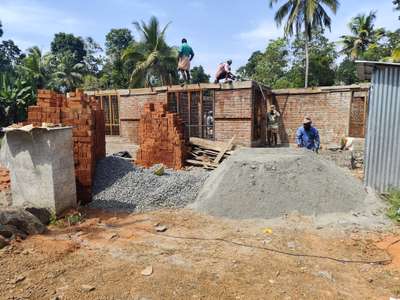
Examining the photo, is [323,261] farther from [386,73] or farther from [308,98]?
[308,98]

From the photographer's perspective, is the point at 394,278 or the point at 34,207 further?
the point at 34,207

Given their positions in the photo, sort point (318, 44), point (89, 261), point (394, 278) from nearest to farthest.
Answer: point (394, 278), point (89, 261), point (318, 44)

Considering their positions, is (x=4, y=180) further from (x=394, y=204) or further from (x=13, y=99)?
(x=13, y=99)

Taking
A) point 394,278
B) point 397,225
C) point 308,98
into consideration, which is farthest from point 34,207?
point 308,98

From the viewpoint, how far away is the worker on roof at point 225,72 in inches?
423

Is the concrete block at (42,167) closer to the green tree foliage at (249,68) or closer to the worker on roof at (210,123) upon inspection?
the worker on roof at (210,123)

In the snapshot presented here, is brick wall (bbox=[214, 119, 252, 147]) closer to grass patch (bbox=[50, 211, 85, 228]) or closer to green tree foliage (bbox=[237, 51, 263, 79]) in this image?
grass patch (bbox=[50, 211, 85, 228])

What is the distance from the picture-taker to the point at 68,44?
36.9 m

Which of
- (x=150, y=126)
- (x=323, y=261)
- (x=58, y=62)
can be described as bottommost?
(x=323, y=261)

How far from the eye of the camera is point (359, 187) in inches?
225

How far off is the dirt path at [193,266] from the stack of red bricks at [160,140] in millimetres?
3339

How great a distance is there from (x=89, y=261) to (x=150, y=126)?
4.77 meters

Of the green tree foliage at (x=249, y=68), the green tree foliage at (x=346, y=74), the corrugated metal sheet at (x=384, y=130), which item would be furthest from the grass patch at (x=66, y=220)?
the green tree foliage at (x=249, y=68)

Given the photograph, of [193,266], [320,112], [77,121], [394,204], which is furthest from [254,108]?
[193,266]
